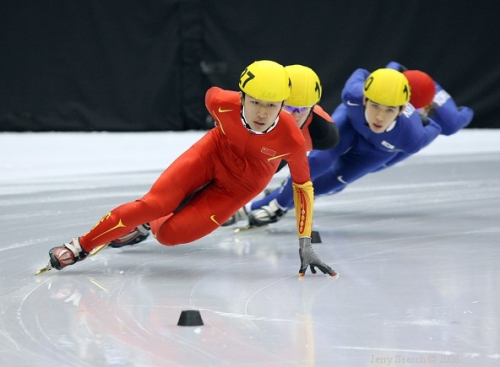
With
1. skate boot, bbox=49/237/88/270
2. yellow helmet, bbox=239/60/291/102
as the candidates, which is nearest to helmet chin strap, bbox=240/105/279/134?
yellow helmet, bbox=239/60/291/102

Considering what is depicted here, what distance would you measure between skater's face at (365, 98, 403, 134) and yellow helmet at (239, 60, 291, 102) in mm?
1514

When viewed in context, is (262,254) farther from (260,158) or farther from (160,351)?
(160,351)

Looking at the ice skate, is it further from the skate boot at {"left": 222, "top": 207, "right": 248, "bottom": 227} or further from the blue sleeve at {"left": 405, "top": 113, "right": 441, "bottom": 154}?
the blue sleeve at {"left": 405, "top": 113, "right": 441, "bottom": 154}

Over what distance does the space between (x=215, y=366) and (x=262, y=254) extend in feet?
7.08

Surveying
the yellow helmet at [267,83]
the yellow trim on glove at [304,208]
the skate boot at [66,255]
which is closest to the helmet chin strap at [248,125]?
the yellow helmet at [267,83]

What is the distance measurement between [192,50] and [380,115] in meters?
5.98

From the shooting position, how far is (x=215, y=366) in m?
3.15

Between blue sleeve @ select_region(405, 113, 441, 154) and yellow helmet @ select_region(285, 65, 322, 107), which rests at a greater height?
yellow helmet @ select_region(285, 65, 322, 107)

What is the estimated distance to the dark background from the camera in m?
11.5

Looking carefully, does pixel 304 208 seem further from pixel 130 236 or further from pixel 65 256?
pixel 65 256

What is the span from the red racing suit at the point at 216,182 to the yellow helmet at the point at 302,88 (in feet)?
1.51

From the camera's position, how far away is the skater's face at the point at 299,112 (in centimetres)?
536

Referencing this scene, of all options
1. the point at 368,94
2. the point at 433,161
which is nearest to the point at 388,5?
the point at 433,161

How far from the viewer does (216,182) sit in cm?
506
